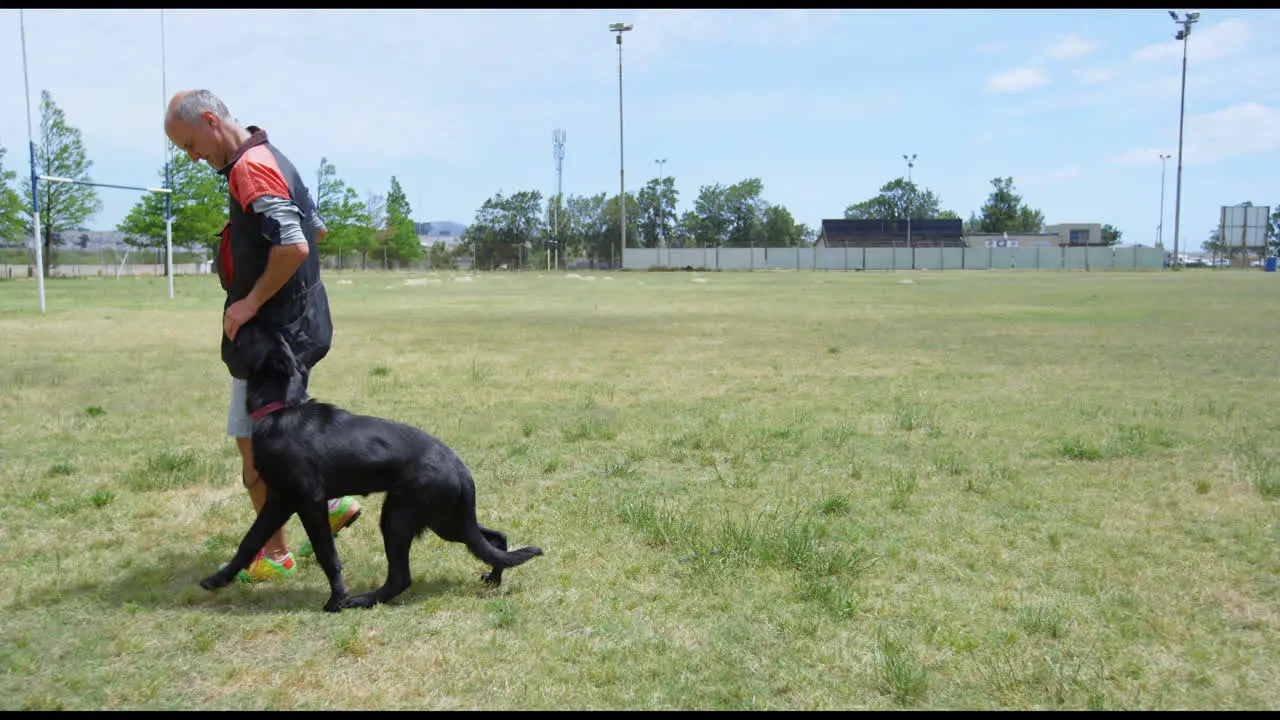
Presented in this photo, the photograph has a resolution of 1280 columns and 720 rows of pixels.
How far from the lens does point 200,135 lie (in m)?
3.62

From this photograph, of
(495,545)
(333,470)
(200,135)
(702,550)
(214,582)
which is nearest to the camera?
(333,470)

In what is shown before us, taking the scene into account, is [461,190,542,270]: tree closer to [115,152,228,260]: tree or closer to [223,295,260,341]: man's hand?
[115,152,228,260]: tree

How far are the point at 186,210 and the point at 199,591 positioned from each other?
5386 cm

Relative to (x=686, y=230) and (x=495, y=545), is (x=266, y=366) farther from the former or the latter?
(x=686, y=230)

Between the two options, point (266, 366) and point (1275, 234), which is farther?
point (1275, 234)

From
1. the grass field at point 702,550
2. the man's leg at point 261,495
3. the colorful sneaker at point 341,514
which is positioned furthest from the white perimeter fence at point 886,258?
the man's leg at point 261,495

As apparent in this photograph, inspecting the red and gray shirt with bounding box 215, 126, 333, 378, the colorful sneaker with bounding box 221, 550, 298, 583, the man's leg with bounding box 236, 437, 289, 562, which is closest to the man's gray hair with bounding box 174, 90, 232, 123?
the red and gray shirt with bounding box 215, 126, 333, 378

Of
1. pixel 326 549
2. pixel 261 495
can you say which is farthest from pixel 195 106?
pixel 326 549

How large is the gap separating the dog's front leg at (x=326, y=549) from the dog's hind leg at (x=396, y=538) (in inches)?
2.0

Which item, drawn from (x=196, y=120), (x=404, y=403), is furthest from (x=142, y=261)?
(x=196, y=120)

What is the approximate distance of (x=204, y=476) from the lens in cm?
574

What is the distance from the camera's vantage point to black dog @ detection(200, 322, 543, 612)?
11.4 feet

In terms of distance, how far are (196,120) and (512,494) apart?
2851mm

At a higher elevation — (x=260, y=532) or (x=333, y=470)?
(x=333, y=470)
